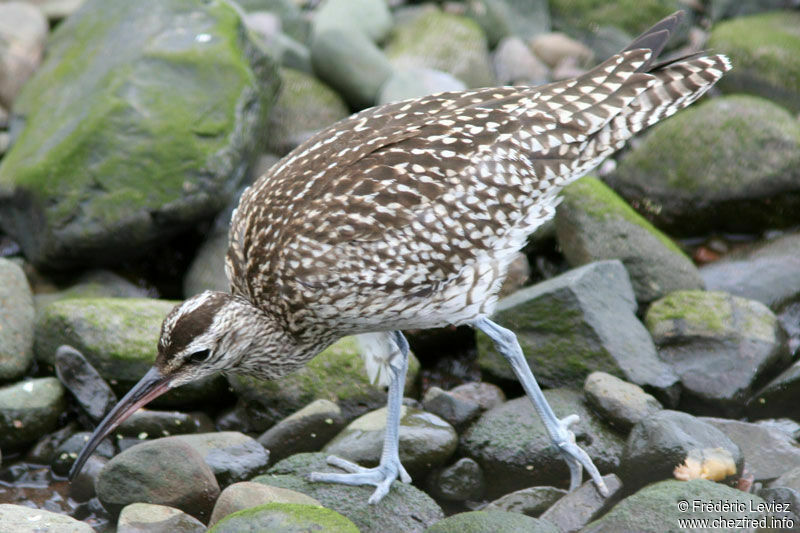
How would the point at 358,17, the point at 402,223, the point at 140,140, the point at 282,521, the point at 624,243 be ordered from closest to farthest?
1. the point at 282,521
2. the point at 402,223
3. the point at 624,243
4. the point at 140,140
5. the point at 358,17

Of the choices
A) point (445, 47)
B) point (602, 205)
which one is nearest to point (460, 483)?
point (602, 205)

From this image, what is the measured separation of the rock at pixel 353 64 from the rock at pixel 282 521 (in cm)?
560

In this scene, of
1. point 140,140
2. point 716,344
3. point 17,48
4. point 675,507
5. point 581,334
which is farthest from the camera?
point 17,48

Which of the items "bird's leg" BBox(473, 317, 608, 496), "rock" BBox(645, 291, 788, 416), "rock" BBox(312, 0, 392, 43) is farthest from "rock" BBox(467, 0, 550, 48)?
"bird's leg" BBox(473, 317, 608, 496)

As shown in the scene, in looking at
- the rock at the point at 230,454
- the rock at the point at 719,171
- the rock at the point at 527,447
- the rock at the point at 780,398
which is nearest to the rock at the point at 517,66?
the rock at the point at 719,171

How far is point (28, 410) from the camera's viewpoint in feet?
21.1

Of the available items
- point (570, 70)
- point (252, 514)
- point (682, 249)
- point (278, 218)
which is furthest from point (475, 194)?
point (570, 70)

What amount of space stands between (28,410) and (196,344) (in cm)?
190

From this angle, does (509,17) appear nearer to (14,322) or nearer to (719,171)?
(719,171)

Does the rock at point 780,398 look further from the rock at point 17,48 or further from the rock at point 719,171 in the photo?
the rock at point 17,48

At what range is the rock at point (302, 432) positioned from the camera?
6.39 m

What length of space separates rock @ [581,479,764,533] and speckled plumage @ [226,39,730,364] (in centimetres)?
138

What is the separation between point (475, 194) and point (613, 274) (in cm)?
179

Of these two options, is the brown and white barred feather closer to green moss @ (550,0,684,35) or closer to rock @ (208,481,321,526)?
rock @ (208,481,321,526)
